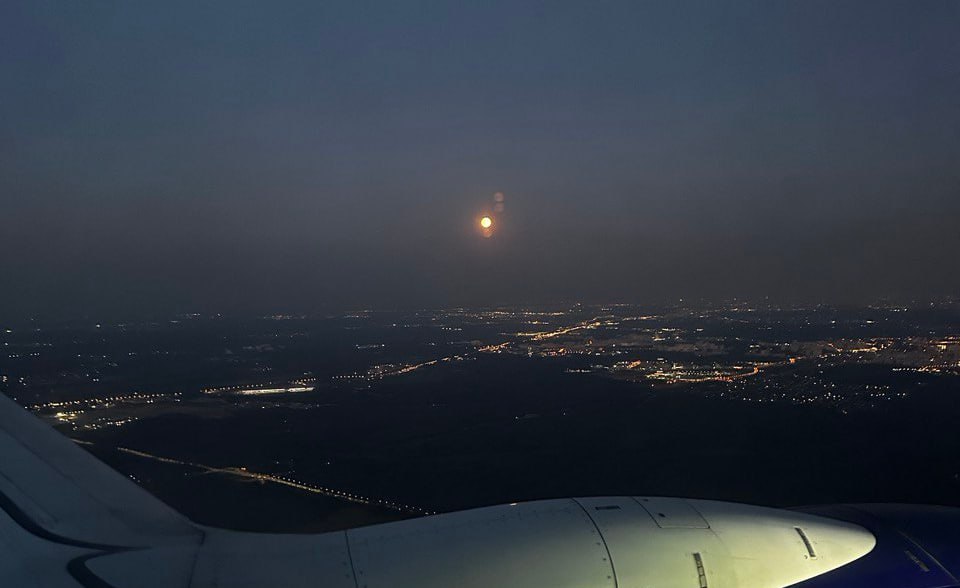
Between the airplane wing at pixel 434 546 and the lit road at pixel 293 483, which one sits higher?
the airplane wing at pixel 434 546

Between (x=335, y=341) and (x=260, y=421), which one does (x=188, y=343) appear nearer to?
(x=335, y=341)

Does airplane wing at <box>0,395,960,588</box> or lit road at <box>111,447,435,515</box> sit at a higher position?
airplane wing at <box>0,395,960,588</box>

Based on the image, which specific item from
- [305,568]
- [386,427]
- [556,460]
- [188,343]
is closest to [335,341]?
[188,343]

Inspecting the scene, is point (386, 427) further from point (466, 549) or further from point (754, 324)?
point (754, 324)

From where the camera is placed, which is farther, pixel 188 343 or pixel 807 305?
pixel 807 305

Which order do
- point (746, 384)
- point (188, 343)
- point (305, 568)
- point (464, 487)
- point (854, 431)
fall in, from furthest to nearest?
1. point (188, 343)
2. point (746, 384)
3. point (854, 431)
4. point (464, 487)
5. point (305, 568)

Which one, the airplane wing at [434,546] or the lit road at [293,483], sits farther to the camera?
the lit road at [293,483]

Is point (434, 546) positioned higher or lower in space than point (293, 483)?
higher

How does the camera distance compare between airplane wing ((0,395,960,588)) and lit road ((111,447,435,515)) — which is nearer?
airplane wing ((0,395,960,588))

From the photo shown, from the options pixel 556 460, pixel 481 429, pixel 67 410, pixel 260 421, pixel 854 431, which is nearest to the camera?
pixel 556 460

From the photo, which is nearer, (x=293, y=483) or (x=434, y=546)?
(x=434, y=546)

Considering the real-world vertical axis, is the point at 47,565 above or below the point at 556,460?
above
